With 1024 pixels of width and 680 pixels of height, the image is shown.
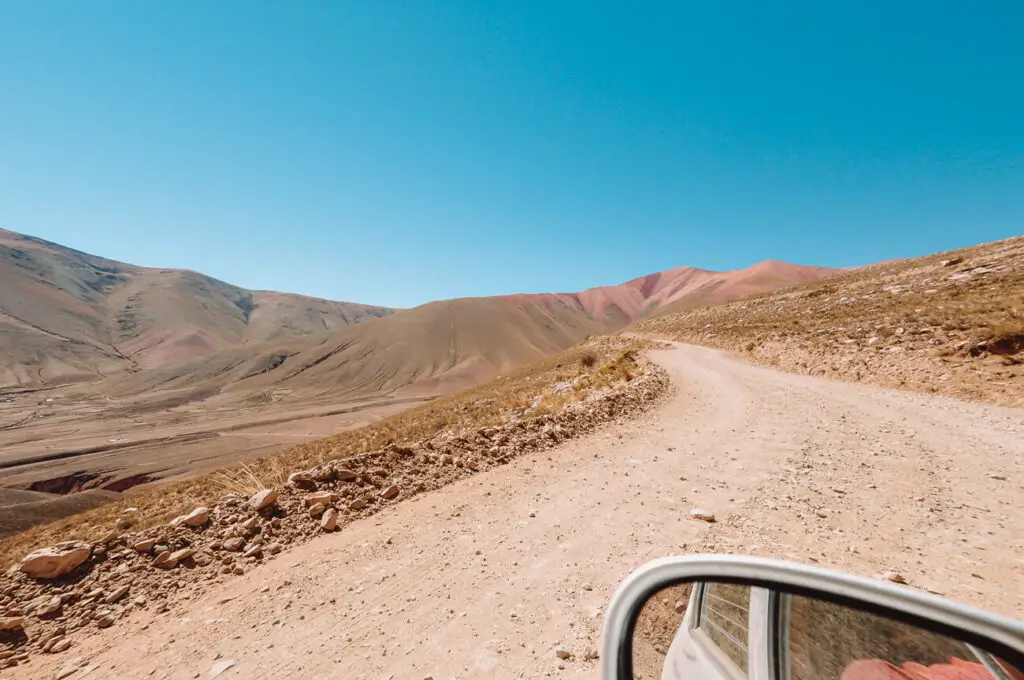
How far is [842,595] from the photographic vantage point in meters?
1.40

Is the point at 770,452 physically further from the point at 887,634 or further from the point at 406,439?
the point at 406,439

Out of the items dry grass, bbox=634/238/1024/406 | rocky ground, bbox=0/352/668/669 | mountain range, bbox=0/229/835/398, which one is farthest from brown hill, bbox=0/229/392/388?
dry grass, bbox=634/238/1024/406

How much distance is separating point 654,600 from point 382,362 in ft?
373

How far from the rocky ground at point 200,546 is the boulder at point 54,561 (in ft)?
0.04

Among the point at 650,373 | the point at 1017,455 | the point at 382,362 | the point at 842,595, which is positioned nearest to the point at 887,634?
the point at 842,595

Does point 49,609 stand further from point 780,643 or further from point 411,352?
point 411,352

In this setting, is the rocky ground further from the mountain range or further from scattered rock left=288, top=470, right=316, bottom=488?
the mountain range

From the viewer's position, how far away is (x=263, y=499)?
6.09 meters

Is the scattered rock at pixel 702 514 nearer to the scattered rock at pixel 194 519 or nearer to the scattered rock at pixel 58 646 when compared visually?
the scattered rock at pixel 194 519

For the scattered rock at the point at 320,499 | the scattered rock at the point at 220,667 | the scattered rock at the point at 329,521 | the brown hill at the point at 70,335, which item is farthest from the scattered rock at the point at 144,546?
the brown hill at the point at 70,335

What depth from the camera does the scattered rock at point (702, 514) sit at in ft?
16.0

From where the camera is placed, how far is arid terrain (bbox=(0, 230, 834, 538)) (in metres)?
49.1

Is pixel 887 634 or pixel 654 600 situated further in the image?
pixel 654 600

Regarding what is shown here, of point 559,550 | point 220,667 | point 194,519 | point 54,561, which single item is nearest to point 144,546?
point 194,519
